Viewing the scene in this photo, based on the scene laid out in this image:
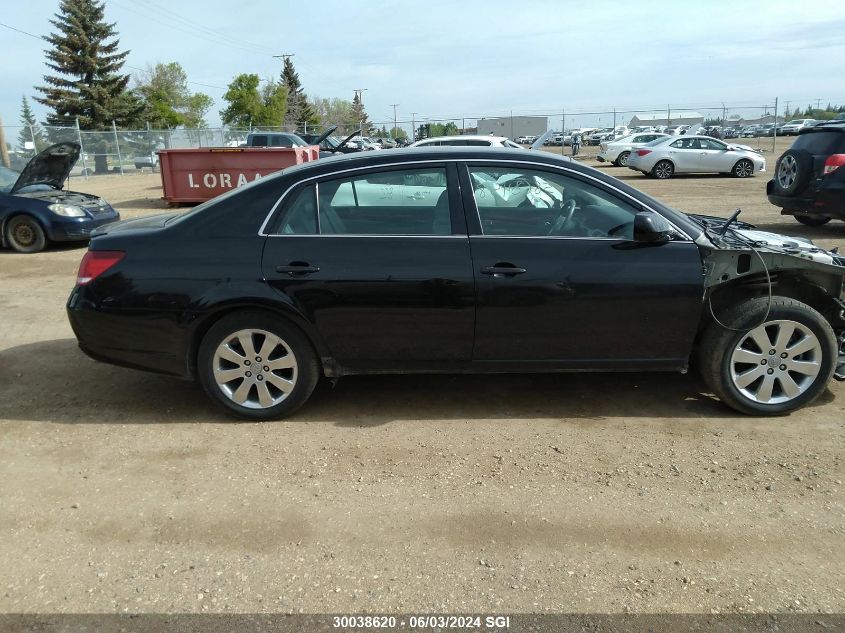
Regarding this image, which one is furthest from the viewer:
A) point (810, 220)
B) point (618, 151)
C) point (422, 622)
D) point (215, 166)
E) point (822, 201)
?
point (618, 151)

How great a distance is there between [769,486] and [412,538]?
6.09ft

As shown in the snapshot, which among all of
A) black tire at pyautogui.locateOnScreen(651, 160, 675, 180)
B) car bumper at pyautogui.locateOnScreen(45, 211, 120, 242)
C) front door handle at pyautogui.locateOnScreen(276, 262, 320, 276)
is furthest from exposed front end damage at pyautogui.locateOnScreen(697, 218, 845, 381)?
black tire at pyautogui.locateOnScreen(651, 160, 675, 180)

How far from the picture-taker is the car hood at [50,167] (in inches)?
409

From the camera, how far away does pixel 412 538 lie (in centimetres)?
308

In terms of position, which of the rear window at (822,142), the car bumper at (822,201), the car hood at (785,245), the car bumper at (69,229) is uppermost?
the rear window at (822,142)

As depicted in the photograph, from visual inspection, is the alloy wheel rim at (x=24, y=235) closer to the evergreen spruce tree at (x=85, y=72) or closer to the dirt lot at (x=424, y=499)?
the dirt lot at (x=424, y=499)

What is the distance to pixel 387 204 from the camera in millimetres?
4367

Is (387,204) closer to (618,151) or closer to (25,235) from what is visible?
(25,235)

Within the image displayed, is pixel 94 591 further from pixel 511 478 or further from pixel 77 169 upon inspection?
pixel 77 169

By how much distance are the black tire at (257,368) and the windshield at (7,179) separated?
826 centimetres

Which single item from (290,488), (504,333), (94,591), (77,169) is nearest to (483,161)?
(504,333)

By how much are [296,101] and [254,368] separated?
275ft

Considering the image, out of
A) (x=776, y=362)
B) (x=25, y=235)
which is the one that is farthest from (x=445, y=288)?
(x=25, y=235)

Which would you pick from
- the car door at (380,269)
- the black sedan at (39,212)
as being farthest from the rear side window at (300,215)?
the black sedan at (39,212)
